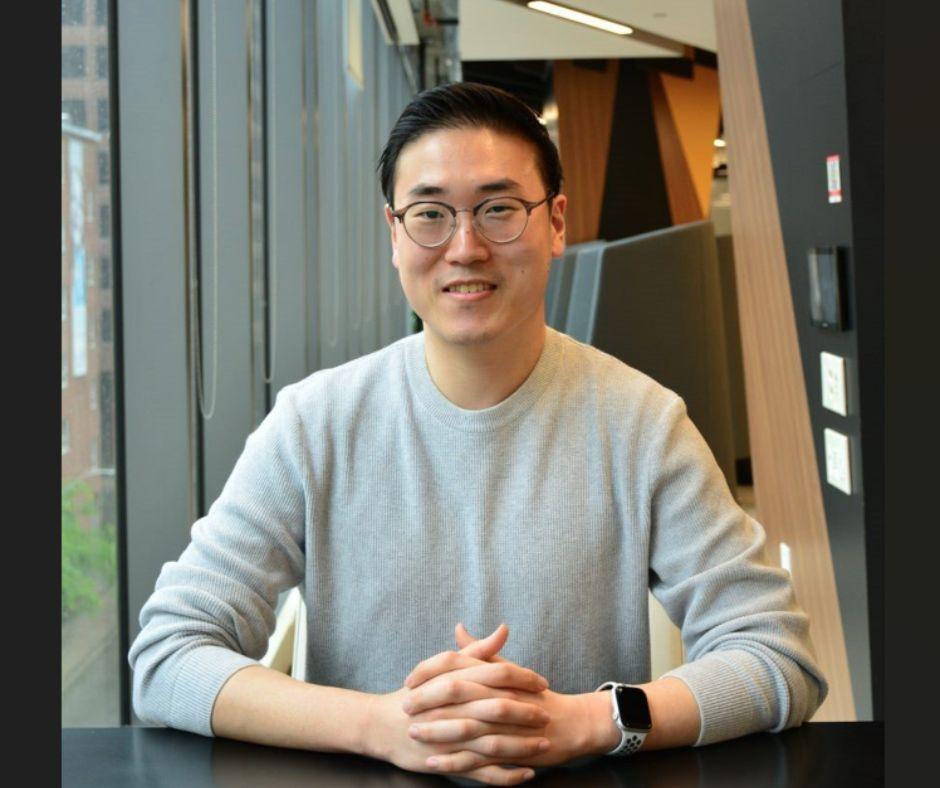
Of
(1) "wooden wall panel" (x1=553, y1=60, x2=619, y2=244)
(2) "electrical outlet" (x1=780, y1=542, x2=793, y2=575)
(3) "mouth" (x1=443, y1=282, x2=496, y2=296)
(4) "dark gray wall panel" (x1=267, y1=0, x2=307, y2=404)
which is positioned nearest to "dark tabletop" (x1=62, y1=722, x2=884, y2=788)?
(3) "mouth" (x1=443, y1=282, x2=496, y2=296)

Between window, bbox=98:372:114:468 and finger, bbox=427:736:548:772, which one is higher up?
window, bbox=98:372:114:468

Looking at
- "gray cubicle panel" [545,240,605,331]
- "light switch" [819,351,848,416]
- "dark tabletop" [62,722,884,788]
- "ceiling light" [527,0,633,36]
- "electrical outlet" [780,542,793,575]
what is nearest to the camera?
"dark tabletop" [62,722,884,788]

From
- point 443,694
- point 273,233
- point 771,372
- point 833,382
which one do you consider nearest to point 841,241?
point 833,382

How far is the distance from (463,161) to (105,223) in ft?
4.75

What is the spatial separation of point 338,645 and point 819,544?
2.04m

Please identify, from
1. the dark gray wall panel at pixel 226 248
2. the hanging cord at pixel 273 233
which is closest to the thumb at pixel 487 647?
the dark gray wall panel at pixel 226 248

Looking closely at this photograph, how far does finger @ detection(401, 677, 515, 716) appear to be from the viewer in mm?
1341

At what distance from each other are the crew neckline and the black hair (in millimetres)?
295

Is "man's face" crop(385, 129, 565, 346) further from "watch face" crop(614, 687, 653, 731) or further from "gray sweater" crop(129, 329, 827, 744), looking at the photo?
"watch face" crop(614, 687, 653, 731)

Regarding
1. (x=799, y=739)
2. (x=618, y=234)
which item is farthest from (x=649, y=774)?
(x=618, y=234)

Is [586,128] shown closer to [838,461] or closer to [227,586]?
[838,461]

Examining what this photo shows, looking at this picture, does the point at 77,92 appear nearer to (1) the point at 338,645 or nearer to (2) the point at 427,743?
Result: (1) the point at 338,645

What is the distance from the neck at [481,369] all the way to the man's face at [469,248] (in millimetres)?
24

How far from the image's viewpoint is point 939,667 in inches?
31.6
